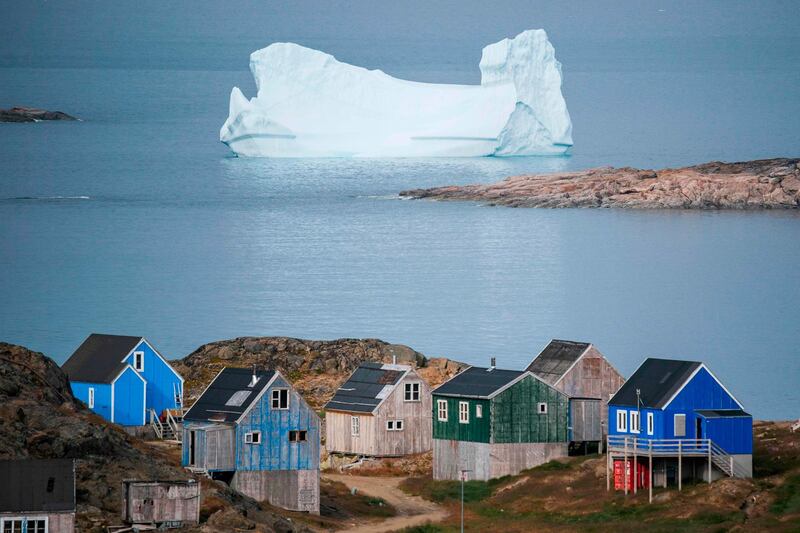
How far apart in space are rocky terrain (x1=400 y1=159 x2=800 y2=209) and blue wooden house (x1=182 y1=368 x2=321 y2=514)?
10413 centimetres

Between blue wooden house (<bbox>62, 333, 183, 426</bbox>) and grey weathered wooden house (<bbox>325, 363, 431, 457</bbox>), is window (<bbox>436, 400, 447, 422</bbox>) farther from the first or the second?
blue wooden house (<bbox>62, 333, 183, 426</bbox>)

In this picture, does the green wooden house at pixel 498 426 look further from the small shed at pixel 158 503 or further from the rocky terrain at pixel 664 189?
the rocky terrain at pixel 664 189

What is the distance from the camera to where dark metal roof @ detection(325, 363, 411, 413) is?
155 ft

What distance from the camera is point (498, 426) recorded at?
146 ft

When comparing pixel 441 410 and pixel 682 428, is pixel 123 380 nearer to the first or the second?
pixel 441 410

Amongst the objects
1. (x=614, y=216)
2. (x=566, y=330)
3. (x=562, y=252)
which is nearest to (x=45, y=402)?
(x=566, y=330)

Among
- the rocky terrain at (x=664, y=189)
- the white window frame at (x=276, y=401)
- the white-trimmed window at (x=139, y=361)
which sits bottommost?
the white window frame at (x=276, y=401)

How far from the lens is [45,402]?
3928cm

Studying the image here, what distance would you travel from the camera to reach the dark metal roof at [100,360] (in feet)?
158

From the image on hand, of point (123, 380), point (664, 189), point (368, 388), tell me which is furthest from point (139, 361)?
point (664, 189)

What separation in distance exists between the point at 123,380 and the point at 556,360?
11632 mm

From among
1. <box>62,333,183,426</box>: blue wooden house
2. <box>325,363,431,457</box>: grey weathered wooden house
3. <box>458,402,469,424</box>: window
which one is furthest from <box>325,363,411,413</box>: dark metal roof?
<box>62,333,183,426</box>: blue wooden house

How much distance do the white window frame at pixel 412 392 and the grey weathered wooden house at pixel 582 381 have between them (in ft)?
9.95

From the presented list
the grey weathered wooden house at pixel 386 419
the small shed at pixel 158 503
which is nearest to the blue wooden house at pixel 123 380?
the grey weathered wooden house at pixel 386 419
